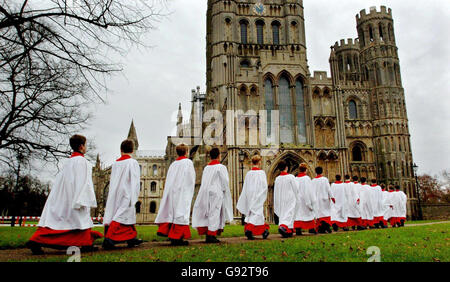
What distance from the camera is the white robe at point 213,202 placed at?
310 inches

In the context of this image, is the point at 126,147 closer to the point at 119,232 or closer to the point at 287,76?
the point at 119,232

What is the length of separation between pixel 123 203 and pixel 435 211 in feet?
121

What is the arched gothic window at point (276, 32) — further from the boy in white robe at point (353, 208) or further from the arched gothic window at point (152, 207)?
the arched gothic window at point (152, 207)

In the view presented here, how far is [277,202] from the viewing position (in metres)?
10.4

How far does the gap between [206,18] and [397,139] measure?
110 ft

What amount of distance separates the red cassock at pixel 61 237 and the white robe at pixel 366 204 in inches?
479

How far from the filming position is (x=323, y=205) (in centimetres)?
1163

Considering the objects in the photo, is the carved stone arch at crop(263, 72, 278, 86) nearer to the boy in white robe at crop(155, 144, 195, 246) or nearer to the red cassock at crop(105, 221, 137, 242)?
the boy in white robe at crop(155, 144, 195, 246)

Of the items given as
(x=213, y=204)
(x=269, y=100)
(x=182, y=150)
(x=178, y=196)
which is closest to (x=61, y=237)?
(x=178, y=196)
